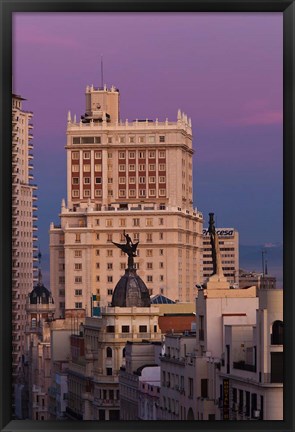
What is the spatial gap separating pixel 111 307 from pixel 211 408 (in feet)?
47.1

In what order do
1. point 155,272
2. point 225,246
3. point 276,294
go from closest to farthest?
point 276,294
point 155,272
point 225,246

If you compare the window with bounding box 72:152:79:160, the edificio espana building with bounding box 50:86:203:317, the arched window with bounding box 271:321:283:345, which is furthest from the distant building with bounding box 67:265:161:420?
the window with bounding box 72:152:79:160

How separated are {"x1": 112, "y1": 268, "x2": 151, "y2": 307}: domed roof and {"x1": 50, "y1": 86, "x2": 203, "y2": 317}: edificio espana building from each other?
18.0m

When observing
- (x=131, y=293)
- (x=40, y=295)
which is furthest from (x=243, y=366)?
(x=40, y=295)

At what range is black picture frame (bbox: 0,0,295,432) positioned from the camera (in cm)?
423

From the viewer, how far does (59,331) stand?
35781mm

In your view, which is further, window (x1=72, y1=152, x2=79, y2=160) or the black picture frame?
window (x1=72, y1=152, x2=79, y2=160)

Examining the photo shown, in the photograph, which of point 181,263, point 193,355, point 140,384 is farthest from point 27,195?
point 193,355

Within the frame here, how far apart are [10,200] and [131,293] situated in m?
25.1

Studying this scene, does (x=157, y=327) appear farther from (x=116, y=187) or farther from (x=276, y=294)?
(x=116, y=187)

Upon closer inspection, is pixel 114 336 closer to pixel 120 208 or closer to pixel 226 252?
pixel 120 208

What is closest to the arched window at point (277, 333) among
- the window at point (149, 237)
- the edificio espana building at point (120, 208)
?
the edificio espana building at point (120, 208)

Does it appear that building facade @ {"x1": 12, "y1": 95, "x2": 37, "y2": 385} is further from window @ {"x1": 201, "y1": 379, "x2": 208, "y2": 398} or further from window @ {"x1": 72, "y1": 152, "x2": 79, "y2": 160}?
window @ {"x1": 201, "y1": 379, "x2": 208, "y2": 398}

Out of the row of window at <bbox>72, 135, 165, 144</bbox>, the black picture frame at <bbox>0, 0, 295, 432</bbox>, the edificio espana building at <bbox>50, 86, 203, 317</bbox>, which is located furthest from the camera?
the row of window at <bbox>72, 135, 165, 144</bbox>
